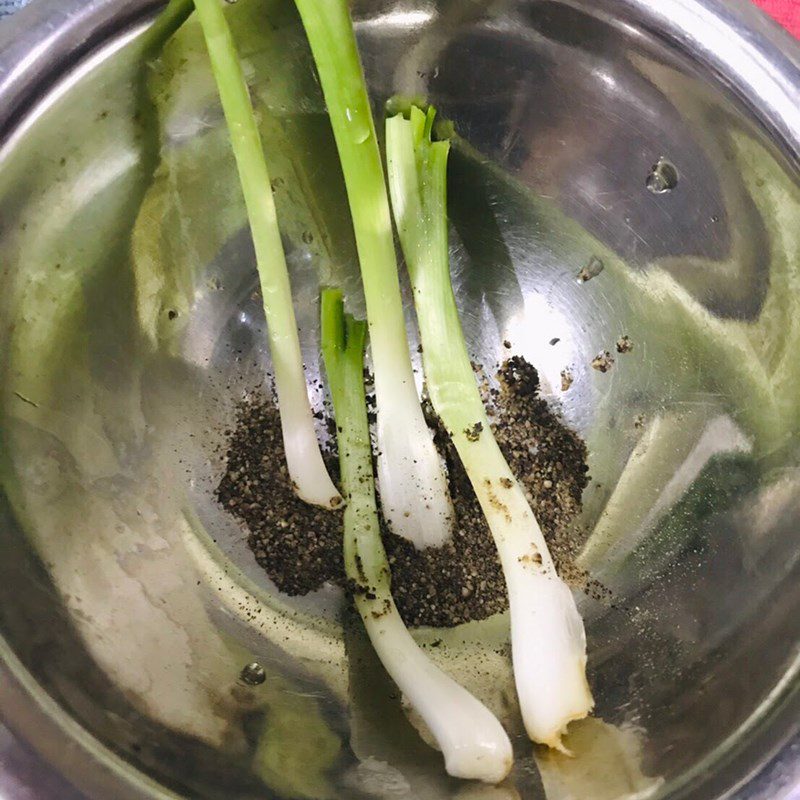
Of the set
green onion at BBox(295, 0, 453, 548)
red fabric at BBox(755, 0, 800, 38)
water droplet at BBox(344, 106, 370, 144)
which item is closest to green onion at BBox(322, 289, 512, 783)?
green onion at BBox(295, 0, 453, 548)

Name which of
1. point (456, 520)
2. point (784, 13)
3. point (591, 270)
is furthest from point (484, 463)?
point (784, 13)

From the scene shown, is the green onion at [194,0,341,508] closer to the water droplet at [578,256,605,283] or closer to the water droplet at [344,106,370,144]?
the water droplet at [344,106,370,144]

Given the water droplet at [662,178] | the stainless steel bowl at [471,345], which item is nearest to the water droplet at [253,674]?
the stainless steel bowl at [471,345]

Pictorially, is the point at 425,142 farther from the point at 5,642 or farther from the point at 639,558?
the point at 5,642

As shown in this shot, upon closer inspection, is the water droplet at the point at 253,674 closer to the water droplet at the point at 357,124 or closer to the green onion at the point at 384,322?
the green onion at the point at 384,322

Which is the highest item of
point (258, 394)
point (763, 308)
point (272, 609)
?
point (763, 308)

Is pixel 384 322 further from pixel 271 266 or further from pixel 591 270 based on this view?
pixel 591 270

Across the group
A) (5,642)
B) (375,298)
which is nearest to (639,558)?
(375,298)
